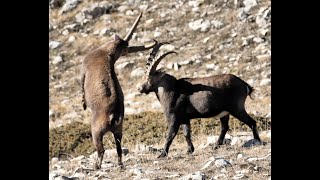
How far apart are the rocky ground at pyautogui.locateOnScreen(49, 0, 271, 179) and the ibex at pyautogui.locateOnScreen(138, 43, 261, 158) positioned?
451 centimetres

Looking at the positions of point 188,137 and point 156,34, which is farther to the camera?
point 156,34

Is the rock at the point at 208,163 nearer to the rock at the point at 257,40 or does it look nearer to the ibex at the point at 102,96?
the ibex at the point at 102,96

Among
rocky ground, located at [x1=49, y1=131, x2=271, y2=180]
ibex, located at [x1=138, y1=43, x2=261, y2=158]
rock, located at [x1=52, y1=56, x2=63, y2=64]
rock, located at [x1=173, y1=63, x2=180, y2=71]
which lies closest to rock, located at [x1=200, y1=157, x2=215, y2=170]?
rocky ground, located at [x1=49, y1=131, x2=271, y2=180]

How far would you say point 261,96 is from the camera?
18.7 m

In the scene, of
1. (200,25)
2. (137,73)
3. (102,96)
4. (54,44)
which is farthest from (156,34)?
(102,96)

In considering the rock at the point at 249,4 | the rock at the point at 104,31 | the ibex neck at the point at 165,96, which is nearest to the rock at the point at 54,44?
the rock at the point at 104,31

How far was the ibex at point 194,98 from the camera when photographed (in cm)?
1185

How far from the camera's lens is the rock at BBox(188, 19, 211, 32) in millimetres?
25234

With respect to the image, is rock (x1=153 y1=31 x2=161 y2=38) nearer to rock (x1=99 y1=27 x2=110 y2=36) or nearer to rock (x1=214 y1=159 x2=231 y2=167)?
rock (x1=99 y1=27 x2=110 y2=36)

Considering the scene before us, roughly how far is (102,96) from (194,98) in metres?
2.00

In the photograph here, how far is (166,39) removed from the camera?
25.2 m

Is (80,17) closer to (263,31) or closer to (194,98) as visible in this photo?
(263,31)

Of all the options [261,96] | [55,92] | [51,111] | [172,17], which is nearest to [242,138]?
[261,96]
